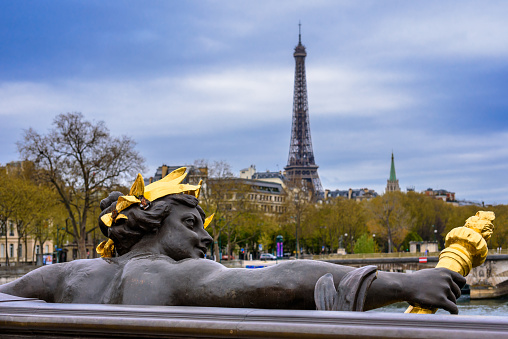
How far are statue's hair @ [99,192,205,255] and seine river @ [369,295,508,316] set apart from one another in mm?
27315

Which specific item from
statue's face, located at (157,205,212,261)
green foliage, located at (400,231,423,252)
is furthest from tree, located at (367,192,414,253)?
statue's face, located at (157,205,212,261)

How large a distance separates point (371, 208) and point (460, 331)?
70.5 meters

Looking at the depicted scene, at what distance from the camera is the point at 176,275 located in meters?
3.97

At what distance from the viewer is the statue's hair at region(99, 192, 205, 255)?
445 centimetres

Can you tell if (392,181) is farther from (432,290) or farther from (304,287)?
(304,287)

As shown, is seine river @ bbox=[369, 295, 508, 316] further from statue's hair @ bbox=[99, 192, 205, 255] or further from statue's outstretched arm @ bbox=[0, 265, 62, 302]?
statue's outstretched arm @ bbox=[0, 265, 62, 302]

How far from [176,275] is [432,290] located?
4.81 feet

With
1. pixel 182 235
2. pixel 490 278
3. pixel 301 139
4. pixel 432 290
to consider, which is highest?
pixel 301 139

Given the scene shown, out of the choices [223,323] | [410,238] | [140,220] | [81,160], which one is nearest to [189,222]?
[140,220]

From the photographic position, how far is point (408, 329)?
2576mm

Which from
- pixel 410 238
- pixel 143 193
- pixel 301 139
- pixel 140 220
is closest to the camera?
pixel 140 220

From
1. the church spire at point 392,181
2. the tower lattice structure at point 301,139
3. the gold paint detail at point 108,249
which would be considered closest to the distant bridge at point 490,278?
the gold paint detail at point 108,249

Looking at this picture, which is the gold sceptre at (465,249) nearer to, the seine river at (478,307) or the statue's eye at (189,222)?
the statue's eye at (189,222)

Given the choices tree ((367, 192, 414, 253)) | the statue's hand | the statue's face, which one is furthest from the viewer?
tree ((367, 192, 414, 253))
